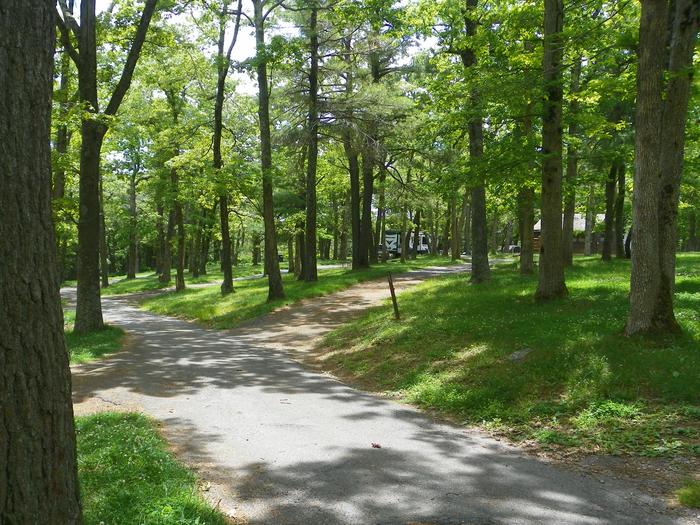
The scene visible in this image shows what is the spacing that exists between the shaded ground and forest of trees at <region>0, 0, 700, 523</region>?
2.26 meters

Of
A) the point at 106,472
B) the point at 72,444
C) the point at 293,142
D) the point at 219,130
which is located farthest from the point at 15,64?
the point at 219,130

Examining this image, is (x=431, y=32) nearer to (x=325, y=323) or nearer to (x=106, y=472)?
(x=325, y=323)

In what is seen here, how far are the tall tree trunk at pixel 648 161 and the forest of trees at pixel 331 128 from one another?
0.8 inches

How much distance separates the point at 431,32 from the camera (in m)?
17.0

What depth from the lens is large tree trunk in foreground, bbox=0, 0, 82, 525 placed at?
256 cm

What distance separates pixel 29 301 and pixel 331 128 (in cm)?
2105

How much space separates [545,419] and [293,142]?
704 inches

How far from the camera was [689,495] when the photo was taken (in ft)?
14.6

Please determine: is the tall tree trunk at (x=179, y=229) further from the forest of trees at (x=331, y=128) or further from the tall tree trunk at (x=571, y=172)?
the tall tree trunk at (x=571, y=172)

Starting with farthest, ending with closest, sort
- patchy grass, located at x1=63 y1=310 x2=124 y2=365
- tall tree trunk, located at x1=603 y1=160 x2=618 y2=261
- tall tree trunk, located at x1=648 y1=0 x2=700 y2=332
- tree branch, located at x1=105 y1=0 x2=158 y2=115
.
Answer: tall tree trunk, located at x1=603 y1=160 x2=618 y2=261 < tree branch, located at x1=105 y1=0 x2=158 y2=115 < patchy grass, located at x1=63 y1=310 x2=124 y2=365 < tall tree trunk, located at x1=648 y1=0 x2=700 y2=332

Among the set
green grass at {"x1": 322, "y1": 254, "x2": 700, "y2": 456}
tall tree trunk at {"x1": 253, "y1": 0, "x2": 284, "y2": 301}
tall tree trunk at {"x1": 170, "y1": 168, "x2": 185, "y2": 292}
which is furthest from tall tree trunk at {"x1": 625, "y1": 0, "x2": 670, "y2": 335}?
tall tree trunk at {"x1": 170, "y1": 168, "x2": 185, "y2": 292}

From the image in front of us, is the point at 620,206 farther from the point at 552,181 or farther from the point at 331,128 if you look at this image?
the point at 552,181

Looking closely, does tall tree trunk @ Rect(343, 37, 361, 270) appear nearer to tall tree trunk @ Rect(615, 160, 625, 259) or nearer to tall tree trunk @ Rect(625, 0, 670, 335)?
tall tree trunk @ Rect(615, 160, 625, 259)

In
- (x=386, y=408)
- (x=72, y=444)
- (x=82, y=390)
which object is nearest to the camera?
(x=72, y=444)
